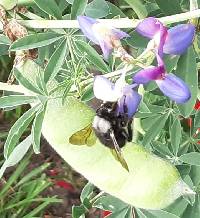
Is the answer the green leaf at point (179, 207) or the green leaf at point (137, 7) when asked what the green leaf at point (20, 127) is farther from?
the green leaf at point (179, 207)

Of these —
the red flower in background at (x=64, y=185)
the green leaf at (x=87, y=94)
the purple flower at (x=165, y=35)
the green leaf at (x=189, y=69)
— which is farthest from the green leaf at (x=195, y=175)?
the red flower in background at (x=64, y=185)

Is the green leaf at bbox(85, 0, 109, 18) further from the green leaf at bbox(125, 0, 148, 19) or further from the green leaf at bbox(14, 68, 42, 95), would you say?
the green leaf at bbox(14, 68, 42, 95)

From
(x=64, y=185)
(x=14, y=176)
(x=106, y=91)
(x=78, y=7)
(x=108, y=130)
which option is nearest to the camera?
(x=106, y=91)

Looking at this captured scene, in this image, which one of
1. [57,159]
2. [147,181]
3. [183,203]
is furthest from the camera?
[57,159]

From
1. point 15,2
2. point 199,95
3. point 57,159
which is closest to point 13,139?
point 15,2

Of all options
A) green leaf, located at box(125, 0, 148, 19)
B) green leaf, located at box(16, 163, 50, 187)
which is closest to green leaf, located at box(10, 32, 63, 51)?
green leaf, located at box(125, 0, 148, 19)

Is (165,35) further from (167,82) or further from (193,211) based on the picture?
(193,211)

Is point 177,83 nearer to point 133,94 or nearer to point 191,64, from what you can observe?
point 133,94

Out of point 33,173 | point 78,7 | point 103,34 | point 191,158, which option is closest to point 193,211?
point 191,158
